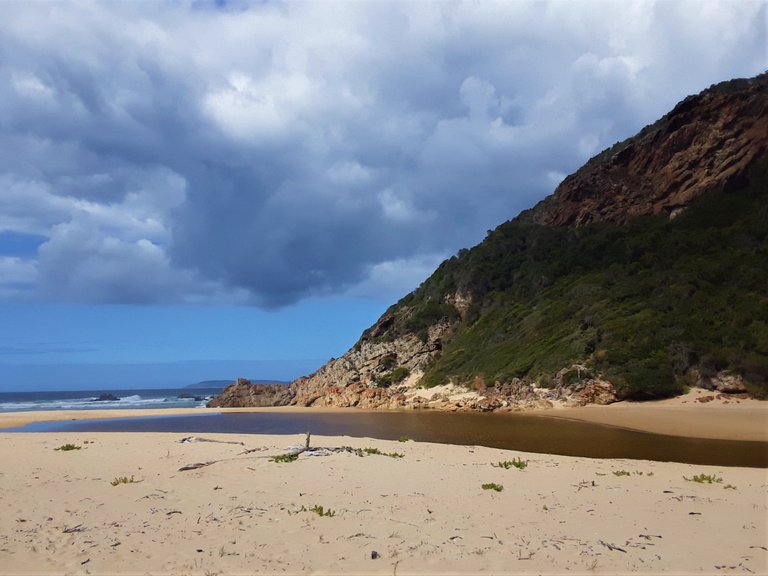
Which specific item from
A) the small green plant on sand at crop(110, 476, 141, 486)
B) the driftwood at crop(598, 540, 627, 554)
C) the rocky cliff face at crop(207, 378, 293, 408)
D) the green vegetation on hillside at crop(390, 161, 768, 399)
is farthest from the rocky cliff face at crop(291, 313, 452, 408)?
the driftwood at crop(598, 540, 627, 554)

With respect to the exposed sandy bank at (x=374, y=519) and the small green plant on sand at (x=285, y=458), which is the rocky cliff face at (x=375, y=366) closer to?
the small green plant on sand at (x=285, y=458)

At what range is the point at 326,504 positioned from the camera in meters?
9.52

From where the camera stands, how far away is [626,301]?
1748 inches

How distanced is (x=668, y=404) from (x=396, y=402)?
2613 cm

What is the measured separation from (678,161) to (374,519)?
204 ft

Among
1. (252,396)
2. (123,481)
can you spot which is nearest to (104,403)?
(252,396)

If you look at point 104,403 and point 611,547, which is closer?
point 611,547

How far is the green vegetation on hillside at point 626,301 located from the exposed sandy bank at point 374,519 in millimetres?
23621

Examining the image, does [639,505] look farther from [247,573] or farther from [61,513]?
[61,513]

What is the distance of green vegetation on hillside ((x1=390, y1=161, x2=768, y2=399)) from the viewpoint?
3512 centimetres

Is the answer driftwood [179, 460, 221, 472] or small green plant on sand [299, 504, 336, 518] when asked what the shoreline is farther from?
driftwood [179, 460, 221, 472]

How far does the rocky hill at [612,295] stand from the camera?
36406 millimetres

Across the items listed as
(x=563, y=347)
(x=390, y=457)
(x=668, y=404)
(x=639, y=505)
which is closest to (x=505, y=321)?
(x=563, y=347)

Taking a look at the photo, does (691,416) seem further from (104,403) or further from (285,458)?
(104,403)
